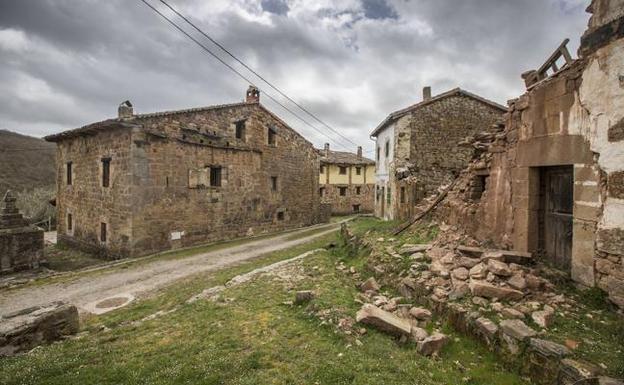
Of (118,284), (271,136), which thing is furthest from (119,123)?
(271,136)

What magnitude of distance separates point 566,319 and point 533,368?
46.9 inches

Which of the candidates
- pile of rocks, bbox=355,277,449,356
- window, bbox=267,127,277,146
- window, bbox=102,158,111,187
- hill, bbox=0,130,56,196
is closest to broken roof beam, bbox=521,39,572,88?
pile of rocks, bbox=355,277,449,356

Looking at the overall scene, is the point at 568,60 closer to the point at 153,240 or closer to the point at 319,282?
the point at 319,282

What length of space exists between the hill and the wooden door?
4659cm

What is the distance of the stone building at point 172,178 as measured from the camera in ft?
41.2

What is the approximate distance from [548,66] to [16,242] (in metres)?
17.5

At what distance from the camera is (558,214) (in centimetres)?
591

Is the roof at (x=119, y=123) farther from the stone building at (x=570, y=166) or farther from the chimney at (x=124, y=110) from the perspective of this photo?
the stone building at (x=570, y=166)

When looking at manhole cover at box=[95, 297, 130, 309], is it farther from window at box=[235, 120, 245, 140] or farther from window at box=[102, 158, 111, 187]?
window at box=[235, 120, 245, 140]

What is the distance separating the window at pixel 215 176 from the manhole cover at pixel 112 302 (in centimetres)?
857

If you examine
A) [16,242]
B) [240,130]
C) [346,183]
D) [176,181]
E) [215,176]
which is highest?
[240,130]

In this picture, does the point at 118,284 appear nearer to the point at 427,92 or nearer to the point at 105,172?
the point at 105,172

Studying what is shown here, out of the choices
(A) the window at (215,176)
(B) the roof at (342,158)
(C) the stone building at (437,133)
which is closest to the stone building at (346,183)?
(B) the roof at (342,158)

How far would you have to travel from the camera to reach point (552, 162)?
5746 millimetres
